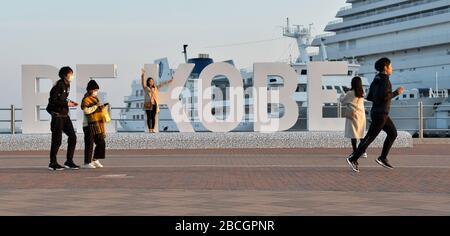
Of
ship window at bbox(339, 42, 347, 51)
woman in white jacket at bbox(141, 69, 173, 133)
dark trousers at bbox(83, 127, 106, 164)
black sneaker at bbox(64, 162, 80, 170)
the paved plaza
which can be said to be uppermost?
ship window at bbox(339, 42, 347, 51)

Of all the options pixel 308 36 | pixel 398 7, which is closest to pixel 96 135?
pixel 308 36

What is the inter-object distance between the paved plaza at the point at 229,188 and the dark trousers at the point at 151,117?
3968mm

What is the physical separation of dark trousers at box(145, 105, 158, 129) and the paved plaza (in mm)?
3968

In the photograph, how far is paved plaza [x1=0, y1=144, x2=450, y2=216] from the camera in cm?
650

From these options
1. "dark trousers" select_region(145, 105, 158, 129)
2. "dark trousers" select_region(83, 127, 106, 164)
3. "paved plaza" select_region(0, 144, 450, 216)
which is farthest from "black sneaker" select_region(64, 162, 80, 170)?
"dark trousers" select_region(145, 105, 158, 129)

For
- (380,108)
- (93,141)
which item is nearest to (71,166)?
(93,141)

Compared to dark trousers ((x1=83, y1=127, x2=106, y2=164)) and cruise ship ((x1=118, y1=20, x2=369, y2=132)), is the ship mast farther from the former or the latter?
dark trousers ((x1=83, y1=127, x2=106, y2=164))

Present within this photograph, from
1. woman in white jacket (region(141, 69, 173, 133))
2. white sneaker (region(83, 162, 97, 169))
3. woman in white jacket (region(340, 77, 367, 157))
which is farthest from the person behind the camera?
woman in white jacket (region(141, 69, 173, 133))

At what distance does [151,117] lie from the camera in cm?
1761

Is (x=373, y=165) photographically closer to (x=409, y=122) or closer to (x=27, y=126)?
(x=27, y=126)

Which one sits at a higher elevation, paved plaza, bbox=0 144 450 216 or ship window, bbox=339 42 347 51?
ship window, bbox=339 42 347 51

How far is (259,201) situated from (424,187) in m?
2.38

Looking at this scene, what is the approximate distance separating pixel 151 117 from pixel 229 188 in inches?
373

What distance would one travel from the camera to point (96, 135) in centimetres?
1159
